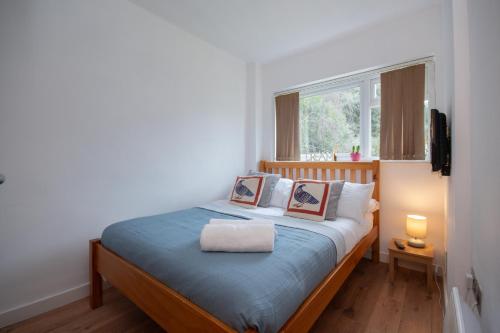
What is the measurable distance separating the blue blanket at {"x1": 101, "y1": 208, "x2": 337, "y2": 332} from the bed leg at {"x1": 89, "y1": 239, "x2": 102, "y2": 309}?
0.42 feet

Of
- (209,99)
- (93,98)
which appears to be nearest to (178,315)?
(93,98)

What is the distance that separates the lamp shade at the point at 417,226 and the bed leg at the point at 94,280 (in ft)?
8.57

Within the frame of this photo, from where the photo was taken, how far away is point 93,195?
6.01ft

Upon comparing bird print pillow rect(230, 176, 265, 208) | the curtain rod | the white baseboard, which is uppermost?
the curtain rod

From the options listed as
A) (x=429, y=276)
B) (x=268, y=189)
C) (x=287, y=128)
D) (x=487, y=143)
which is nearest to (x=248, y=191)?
(x=268, y=189)

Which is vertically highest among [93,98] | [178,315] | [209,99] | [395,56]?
[395,56]

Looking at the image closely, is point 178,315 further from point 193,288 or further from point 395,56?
point 395,56

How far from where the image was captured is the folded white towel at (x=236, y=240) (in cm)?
121

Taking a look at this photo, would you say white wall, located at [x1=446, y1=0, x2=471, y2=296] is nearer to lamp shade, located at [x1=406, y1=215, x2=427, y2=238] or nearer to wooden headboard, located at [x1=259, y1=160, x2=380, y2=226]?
lamp shade, located at [x1=406, y1=215, x2=427, y2=238]

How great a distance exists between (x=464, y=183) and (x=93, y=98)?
104 inches

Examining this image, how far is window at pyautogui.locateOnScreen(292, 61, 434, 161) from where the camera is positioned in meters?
2.46

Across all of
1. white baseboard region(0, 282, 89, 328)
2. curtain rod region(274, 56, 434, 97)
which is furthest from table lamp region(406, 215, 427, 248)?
white baseboard region(0, 282, 89, 328)

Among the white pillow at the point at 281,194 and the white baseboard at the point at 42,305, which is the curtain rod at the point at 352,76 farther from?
the white baseboard at the point at 42,305

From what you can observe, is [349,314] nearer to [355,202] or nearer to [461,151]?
[355,202]
